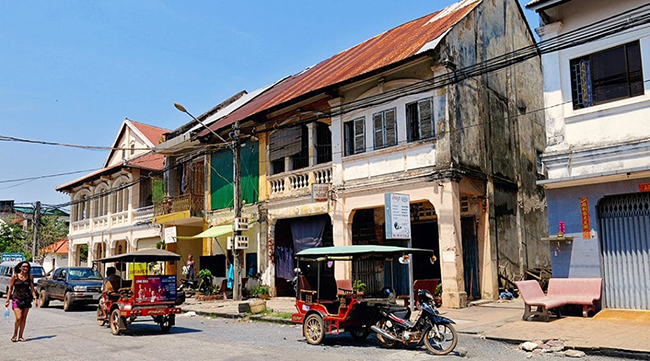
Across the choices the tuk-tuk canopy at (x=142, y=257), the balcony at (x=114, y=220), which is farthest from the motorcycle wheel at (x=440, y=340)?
the balcony at (x=114, y=220)

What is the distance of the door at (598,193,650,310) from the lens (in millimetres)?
11898

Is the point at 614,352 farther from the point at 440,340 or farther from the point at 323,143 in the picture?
the point at 323,143

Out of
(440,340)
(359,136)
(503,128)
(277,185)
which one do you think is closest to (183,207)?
(277,185)

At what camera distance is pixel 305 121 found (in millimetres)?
19312

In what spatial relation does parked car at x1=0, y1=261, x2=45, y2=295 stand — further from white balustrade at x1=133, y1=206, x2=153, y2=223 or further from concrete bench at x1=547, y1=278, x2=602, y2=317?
concrete bench at x1=547, y1=278, x2=602, y2=317

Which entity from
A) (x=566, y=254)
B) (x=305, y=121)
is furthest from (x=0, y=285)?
(x=566, y=254)

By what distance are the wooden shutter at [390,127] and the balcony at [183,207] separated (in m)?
11.1

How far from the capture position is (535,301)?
477 inches

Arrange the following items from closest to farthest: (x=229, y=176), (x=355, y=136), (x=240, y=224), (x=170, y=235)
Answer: (x=355, y=136), (x=240, y=224), (x=229, y=176), (x=170, y=235)

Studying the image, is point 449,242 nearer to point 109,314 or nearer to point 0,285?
point 109,314

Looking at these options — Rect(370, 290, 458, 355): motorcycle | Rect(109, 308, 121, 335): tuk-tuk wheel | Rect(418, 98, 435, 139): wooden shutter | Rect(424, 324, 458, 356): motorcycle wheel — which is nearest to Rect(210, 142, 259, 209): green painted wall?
Rect(418, 98, 435, 139): wooden shutter

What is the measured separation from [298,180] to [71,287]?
8.97m

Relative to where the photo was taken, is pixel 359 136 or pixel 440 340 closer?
pixel 440 340

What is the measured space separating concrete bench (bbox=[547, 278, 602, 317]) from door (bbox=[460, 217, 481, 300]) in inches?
196
